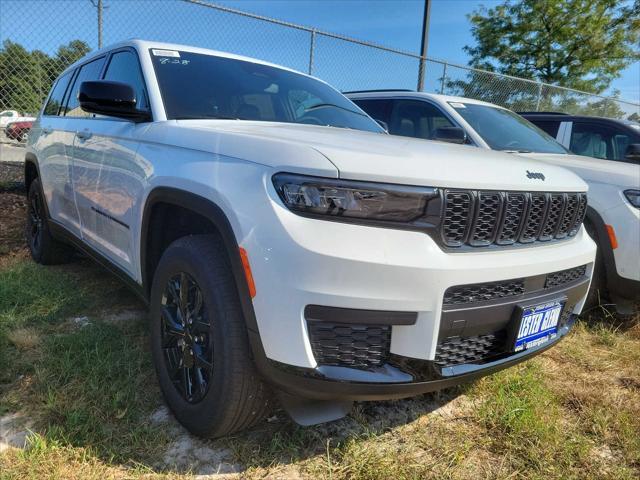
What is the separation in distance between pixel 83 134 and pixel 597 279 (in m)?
3.74

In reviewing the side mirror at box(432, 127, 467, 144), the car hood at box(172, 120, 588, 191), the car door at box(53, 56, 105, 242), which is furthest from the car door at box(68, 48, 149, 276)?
the side mirror at box(432, 127, 467, 144)

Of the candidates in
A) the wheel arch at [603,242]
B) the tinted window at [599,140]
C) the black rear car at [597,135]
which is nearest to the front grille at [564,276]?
the wheel arch at [603,242]

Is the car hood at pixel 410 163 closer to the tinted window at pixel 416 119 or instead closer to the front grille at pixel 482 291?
Answer: the front grille at pixel 482 291

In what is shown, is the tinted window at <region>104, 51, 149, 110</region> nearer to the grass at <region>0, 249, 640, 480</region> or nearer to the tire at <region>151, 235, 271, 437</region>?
the tire at <region>151, 235, 271, 437</region>

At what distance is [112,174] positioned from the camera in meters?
2.66

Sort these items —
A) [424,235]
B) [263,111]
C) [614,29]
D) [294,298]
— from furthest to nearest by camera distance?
[614,29] → [263,111] → [424,235] → [294,298]

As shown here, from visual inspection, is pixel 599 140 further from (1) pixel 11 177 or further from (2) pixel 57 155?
(1) pixel 11 177

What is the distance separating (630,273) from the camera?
326 centimetres

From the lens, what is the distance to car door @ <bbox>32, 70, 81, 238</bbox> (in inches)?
135

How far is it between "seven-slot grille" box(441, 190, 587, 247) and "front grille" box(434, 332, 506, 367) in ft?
1.15

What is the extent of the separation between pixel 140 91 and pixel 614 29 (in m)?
23.7

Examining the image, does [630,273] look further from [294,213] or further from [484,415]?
[294,213]

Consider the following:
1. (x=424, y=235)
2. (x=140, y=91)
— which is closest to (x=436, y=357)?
(x=424, y=235)

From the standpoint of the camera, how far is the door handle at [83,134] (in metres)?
3.06
